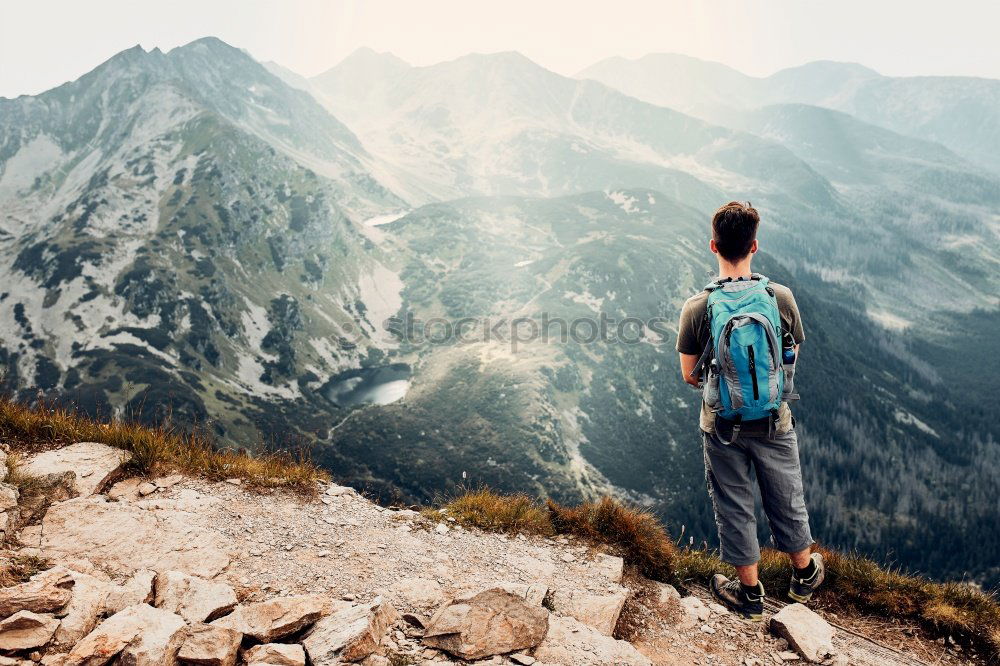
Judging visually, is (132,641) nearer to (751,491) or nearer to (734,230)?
(751,491)

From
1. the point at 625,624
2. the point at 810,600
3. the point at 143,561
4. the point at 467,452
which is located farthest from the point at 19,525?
the point at 467,452

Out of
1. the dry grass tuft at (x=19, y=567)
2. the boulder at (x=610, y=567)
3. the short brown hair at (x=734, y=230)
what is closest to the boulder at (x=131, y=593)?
the dry grass tuft at (x=19, y=567)

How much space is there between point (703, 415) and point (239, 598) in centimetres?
635

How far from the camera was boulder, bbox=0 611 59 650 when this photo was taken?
15.8 feet

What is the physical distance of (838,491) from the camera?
632 ft

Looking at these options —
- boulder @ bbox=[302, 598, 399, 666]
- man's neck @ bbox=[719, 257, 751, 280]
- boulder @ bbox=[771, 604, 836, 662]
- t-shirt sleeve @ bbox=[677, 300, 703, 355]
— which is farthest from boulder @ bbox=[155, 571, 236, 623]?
man's neck @ bbox=[719, 257, 751, 280]

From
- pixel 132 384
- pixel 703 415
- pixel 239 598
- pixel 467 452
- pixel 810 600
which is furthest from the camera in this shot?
pixel 467 452

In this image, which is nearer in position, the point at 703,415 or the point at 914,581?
the point at 703,415

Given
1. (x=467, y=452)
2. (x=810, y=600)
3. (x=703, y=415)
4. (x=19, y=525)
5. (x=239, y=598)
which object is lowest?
(x=467, y=452)

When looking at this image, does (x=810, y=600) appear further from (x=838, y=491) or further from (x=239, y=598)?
(x=838, y=491)

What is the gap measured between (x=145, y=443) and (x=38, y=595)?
4.02 m

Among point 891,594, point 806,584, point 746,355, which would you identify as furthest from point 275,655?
point 891,594

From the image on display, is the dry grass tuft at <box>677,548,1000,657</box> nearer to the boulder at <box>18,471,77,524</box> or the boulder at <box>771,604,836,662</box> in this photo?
the boulder at <box>771,604,836,662</box>

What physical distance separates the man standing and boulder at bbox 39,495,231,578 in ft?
22.5
